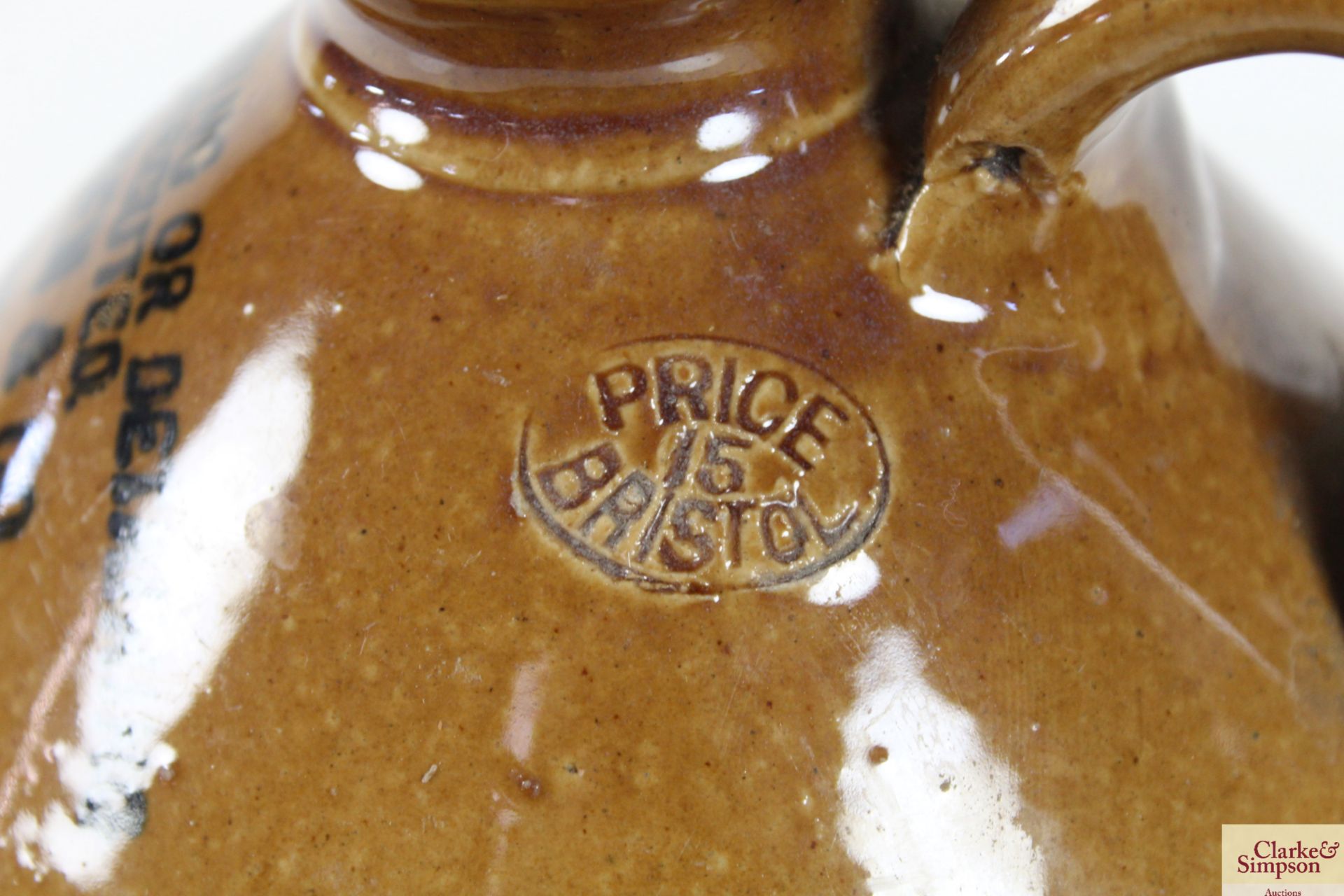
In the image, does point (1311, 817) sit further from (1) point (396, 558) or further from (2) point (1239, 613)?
(1) point (396, 558)

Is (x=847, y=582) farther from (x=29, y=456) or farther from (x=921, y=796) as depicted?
(x=29, y=456)

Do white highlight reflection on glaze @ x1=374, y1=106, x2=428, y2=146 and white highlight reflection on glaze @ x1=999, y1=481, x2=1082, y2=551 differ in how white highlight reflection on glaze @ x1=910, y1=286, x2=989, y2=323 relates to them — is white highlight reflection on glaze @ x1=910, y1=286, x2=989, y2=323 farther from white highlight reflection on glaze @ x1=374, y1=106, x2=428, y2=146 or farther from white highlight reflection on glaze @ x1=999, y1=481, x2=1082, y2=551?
white highlight reflection on glaze @ x1=374, y1=106, x2=428, y2=146

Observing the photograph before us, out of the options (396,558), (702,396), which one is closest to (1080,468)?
(702,396)

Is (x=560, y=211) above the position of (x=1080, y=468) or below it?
above

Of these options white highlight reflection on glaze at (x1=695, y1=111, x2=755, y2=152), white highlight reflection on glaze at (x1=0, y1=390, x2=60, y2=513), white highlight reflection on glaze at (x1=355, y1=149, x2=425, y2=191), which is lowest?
white highlight reflection on glaze at (x1=0, y1=390, x2=60, y2=513)

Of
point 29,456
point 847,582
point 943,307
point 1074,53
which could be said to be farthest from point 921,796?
point 29,456

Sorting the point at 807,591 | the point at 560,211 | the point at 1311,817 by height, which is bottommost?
the point at 1311,817

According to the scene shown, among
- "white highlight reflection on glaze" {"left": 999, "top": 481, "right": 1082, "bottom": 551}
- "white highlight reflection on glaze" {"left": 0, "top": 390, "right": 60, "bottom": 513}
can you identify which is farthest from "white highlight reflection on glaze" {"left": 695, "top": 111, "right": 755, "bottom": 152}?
"white highlight reflection on glaze" {"left": 0, "top": 390, "right": 60, "bottom": 513}
